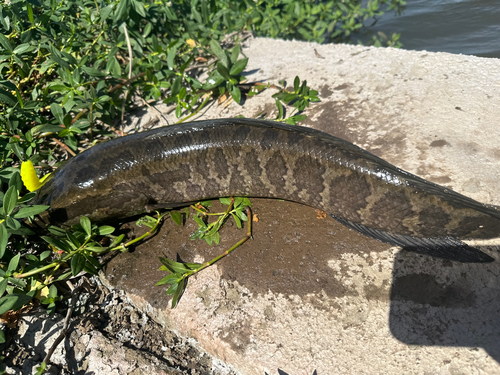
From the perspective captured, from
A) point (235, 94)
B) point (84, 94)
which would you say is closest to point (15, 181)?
point (84, 94)

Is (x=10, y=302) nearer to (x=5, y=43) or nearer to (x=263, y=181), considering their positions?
(x=263, y=181)

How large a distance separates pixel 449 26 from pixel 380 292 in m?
5.65

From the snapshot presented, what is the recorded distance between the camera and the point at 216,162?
2635 mm

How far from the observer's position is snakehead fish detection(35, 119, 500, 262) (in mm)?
2145

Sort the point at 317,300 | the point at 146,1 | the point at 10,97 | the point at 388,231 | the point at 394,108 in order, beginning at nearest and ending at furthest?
the point at 317,300 < the point at 388,231 < the point at 10,97 < the point at 394,108 < the point at 146,1

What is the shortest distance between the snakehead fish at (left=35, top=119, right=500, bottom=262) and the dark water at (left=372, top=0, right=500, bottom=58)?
13.8 ft

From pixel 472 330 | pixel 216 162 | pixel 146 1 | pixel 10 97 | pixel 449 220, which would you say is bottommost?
pixel 472 330

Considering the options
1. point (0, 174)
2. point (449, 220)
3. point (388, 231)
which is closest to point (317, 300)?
point (388, 231)

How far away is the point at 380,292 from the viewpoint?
2.05 metres

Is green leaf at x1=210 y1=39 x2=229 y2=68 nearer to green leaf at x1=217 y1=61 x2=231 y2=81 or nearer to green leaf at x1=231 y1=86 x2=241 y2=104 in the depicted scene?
green leaf at x1=217 y1=61 x2=231 y2=81

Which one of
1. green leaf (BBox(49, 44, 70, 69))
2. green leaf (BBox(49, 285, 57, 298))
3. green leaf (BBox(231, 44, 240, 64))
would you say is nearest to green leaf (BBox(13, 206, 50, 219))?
green leaf (BBox(49, 285, 57, 298))

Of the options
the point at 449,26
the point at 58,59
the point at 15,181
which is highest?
the point at 58,59

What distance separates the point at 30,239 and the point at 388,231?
8.54ft

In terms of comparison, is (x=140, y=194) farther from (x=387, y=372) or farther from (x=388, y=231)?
(x=387, y=372)
